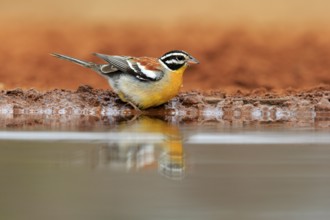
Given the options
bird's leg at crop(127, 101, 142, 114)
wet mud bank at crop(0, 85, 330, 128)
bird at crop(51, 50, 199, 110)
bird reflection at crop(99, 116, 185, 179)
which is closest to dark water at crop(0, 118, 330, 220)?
bird reflection at crop(99, 116, 185, 179)

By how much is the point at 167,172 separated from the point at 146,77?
3.93 meters

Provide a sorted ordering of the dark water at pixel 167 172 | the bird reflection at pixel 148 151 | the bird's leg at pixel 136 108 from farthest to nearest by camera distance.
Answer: the bird's leg at pixel 136 108
the bird reflection at pixel 148 151
the dark water at pixel 167 172

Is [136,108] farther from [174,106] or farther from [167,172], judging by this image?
[167,172]

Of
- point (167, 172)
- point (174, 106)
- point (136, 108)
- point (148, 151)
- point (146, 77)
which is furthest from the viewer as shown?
point (174, 106)

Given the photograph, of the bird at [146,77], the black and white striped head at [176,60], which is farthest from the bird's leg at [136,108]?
the black and white striped head at [176,60]

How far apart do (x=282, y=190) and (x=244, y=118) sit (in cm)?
456

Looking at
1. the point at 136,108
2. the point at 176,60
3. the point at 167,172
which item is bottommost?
the point at 167,172

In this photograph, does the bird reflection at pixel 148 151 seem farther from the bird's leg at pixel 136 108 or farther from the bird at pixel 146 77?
the bird's leg at pixel 136 108

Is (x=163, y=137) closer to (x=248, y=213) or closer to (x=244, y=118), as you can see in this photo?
(x=244, y=118)

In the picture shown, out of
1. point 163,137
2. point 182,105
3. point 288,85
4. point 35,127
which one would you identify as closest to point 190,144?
point 163,137

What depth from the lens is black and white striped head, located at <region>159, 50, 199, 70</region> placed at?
410 inches

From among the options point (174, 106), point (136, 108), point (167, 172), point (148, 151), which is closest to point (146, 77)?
point (136, 108)

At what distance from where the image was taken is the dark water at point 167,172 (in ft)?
16.6

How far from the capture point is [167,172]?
6379 millimetres
